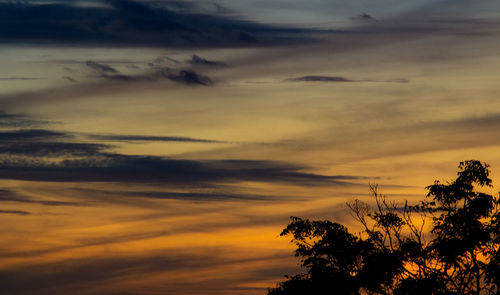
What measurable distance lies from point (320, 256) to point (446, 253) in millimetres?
6914

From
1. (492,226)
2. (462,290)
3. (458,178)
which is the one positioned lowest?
(462,290)

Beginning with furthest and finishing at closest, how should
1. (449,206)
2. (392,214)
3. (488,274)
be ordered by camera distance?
(392,214)
(449,206)
(488,274)

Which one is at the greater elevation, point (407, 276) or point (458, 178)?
point (458, 178)

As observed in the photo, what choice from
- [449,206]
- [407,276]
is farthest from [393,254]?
[449,206]

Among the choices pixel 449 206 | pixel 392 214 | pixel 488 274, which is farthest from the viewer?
pixel 392 214

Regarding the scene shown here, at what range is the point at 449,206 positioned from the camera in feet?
119

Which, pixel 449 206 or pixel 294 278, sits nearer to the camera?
pixel 449 206

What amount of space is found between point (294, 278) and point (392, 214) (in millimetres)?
6078

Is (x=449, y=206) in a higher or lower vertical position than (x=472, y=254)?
higher

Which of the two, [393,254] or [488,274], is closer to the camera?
[488,274]

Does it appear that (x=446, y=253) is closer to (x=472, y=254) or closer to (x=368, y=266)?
(x=472, y=254)

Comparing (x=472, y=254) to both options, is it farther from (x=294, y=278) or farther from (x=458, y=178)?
(x=294, y=278)

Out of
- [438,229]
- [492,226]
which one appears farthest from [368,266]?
[492,226]

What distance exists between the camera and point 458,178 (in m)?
36.0
